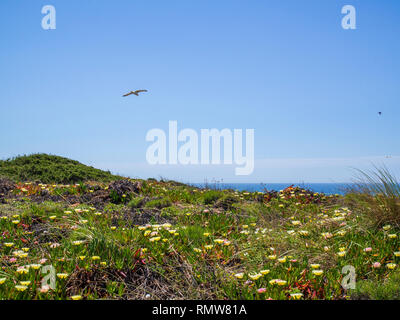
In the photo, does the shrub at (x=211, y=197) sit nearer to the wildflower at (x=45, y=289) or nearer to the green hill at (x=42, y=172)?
the wildflower at (x=45, y=289)

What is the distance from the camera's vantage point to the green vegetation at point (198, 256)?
3.66m

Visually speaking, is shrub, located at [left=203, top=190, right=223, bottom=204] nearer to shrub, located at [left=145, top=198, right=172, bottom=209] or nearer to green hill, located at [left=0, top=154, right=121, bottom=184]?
shrub, located at [left=145, top=198, right=172, bottom=209]

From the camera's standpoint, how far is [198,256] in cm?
455

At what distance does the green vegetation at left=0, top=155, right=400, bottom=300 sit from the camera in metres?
3.66

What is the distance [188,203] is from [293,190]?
407cm

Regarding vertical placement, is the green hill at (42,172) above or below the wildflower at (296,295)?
above

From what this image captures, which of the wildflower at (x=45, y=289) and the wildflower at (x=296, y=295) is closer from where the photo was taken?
the wildflower at (x=296, y=295)

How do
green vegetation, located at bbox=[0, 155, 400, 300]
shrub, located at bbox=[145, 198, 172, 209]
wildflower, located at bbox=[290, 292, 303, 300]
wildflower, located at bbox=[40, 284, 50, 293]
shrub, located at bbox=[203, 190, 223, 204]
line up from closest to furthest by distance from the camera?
1. wildflower, located at bbox=[290, 292, 303, 300]
2. wildflower, located at bbox=[40, 284, 50, 293]
3. green vegetation, located at bbox=[0, 155, 400, 300]
4. shrub, located at bbox=[145, 198, 172, 209]
5. shrub, located at bbox=[203, 190, 223, 204]

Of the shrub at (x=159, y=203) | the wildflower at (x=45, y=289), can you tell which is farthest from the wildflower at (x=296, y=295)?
the shrub at (x=159, y=203)

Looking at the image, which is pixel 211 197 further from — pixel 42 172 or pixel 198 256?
pixel 42 172

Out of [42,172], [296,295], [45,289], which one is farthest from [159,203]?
[42,172]

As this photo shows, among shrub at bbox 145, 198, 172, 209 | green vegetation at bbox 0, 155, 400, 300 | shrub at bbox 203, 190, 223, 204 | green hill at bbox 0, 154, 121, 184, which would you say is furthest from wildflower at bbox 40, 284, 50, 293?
green hill at bbox 0, 154, 121, 184
